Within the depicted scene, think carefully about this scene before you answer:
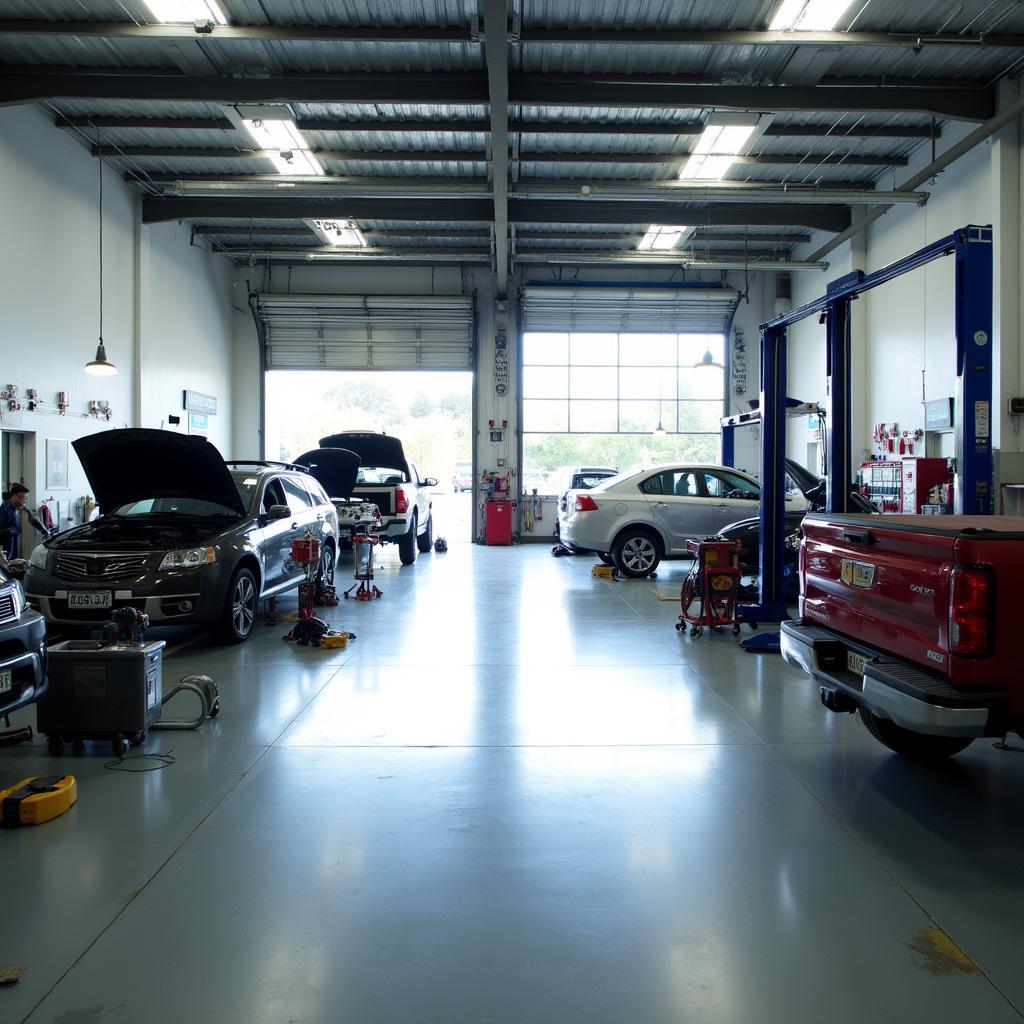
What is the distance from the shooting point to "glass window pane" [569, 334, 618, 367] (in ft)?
64.1

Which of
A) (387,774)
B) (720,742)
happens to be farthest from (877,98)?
(387,774)

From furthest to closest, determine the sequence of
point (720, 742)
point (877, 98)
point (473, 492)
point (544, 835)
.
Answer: point (473, 492), point (877, 98), point (720, 742), point (544, 835)

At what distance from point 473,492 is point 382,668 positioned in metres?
13.1

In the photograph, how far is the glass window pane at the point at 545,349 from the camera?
64.0ft

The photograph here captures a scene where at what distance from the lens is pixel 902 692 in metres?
3.17

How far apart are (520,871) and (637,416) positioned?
17085 millimetres

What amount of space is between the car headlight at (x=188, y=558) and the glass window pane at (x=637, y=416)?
13.8 metres

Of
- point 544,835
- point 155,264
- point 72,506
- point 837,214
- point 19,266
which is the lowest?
point 544,835

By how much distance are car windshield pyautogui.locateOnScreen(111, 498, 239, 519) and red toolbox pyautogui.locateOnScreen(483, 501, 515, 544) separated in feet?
35.4

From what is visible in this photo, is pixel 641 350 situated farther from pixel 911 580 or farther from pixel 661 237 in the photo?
pixel 911 580

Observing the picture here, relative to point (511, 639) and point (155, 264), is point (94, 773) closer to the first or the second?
point (511, 639)

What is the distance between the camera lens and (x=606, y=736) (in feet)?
15.7

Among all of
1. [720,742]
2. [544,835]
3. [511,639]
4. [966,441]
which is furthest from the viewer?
[511,639]

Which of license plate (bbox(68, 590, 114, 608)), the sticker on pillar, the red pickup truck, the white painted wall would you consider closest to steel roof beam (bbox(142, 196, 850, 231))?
the white painted wall
